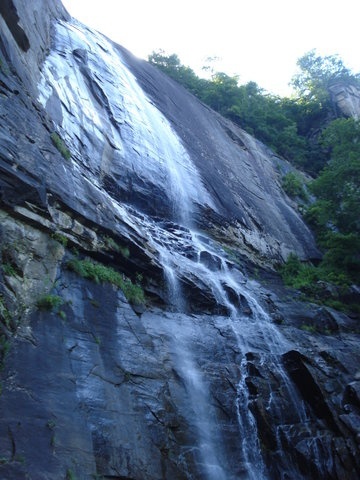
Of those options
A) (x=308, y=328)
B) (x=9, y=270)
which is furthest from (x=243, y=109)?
(x=9, y=270)

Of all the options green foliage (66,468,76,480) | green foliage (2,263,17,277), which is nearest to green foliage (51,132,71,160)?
green foliage (2,263,17,277)

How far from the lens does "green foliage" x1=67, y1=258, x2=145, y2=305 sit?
784 centimetres

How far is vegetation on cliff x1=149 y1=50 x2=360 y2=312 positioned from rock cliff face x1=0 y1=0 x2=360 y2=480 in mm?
3332

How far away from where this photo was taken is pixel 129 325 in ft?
26.6

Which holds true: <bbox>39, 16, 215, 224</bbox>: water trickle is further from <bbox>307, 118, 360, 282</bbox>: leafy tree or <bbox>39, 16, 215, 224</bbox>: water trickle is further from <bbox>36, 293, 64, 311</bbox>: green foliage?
<bbox>36, 293, 64, 311</bbox>: green foliage

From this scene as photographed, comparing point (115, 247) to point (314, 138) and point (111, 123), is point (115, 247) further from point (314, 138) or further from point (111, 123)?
point (314, 138)

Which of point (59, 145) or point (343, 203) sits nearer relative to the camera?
point (59, 145)

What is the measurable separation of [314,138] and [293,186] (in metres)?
11.2

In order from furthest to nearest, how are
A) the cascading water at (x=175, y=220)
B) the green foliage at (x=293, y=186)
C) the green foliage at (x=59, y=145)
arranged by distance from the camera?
the green foliage at (x=293, y=186) → the green foliage at (x=59, y=145) → the cascading water at (x=175, y=220)

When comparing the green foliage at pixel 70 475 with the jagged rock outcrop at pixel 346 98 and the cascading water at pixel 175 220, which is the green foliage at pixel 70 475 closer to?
the cascading water at pixel 175 220

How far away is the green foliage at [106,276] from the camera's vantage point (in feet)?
25.7

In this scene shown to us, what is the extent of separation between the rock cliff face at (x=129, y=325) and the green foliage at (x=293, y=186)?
9726 millimetres

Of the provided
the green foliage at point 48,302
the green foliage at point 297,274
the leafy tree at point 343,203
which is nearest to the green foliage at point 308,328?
the green foliage at point 297,274

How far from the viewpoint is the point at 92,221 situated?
8711 mm
